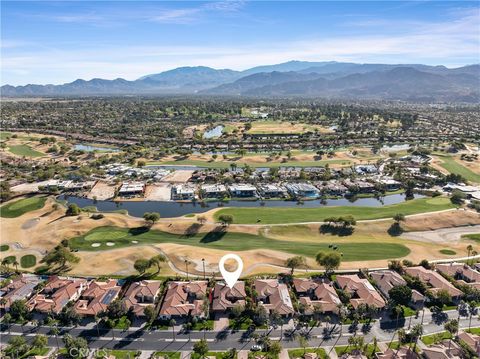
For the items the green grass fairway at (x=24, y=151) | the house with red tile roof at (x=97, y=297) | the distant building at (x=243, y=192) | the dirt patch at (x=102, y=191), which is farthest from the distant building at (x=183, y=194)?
the green grass fairway at (x=24, y=151)

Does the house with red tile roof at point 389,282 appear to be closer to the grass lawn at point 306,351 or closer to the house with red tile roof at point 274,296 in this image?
the house with red tile roof at point 274,296

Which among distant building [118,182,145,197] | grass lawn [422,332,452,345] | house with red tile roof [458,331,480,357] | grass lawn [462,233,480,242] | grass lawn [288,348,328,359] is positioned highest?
distant building [118,182,145,197]

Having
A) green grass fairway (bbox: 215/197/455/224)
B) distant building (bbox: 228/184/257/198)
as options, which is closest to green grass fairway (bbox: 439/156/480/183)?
green grass fairway (bbox: 215/197/455/224)

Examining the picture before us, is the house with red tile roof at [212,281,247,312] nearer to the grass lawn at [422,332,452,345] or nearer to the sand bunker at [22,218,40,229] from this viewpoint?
the grass lawn at [422,332,452,345]

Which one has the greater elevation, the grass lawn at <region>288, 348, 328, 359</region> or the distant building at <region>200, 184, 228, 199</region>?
the distant building at <region>200, 184, 228, 199</region>

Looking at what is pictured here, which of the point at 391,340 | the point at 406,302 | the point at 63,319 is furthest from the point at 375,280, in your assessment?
the point at 63,319

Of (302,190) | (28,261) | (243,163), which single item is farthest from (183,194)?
(243,163)
